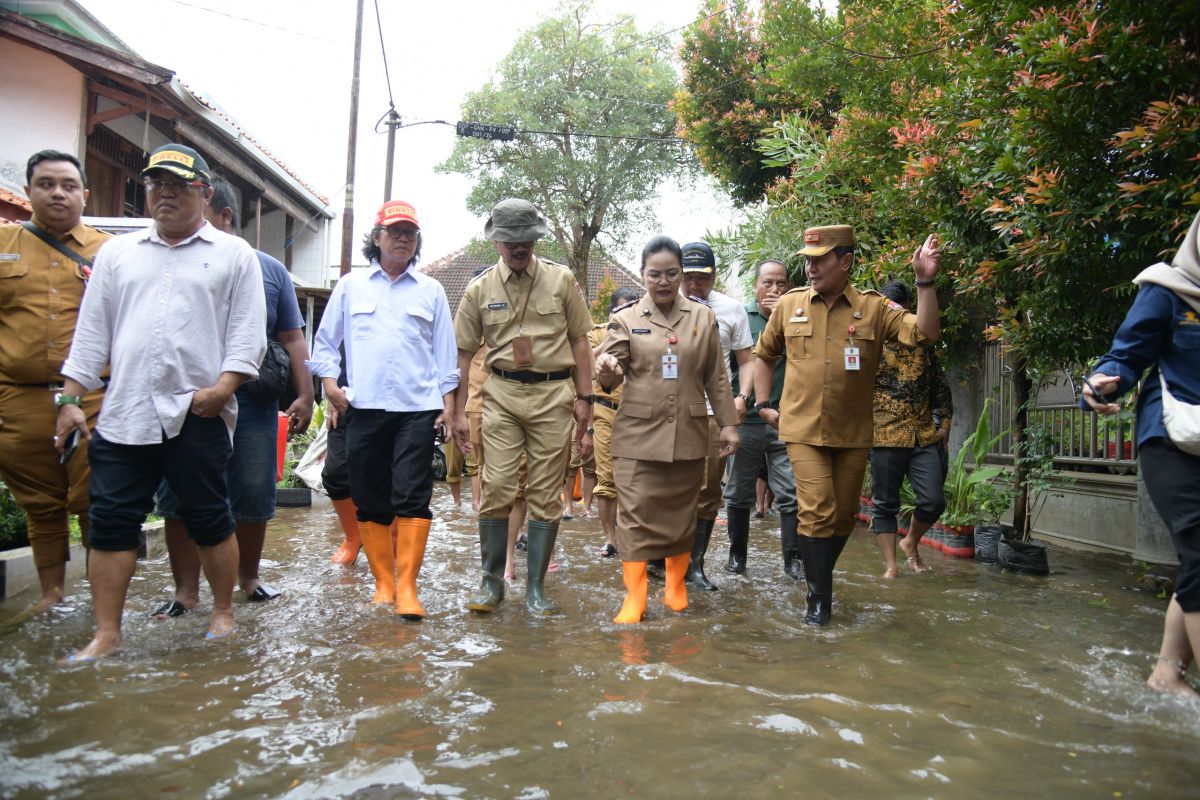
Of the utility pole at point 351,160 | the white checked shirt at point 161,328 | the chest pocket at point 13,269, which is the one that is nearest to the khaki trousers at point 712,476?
the white checked shirt at point 161,328

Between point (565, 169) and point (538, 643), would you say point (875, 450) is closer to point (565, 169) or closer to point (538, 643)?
point (538, 643)

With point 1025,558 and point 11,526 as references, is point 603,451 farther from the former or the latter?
point 11,526

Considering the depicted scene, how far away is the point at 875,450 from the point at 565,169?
25.0 m

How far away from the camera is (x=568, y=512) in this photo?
909cm

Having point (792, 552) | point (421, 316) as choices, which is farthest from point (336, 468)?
point (792, 552)

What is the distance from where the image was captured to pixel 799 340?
193 inches

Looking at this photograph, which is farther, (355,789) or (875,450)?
(875,450)

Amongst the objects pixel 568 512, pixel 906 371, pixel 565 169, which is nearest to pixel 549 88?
pixel 565 169

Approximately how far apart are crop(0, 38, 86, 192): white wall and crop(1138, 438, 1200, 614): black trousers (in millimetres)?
12997

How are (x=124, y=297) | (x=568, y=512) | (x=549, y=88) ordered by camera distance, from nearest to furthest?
(x=124, y=297) → (x=568, y=512) → (x=549, y=88)

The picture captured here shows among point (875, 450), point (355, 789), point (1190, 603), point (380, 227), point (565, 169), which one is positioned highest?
point (565, 169)

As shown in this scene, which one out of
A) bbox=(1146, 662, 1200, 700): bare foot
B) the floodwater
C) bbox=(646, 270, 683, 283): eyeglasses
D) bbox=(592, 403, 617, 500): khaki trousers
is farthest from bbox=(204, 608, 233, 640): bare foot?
bbox=(1146, 662, 1200, 700): bare foot

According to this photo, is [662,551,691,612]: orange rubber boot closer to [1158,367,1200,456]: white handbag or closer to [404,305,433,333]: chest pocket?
[404,305,433,333]: chest pocket

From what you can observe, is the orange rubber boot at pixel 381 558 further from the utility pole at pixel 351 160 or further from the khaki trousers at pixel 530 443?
the utility pole at pixel 351 160
